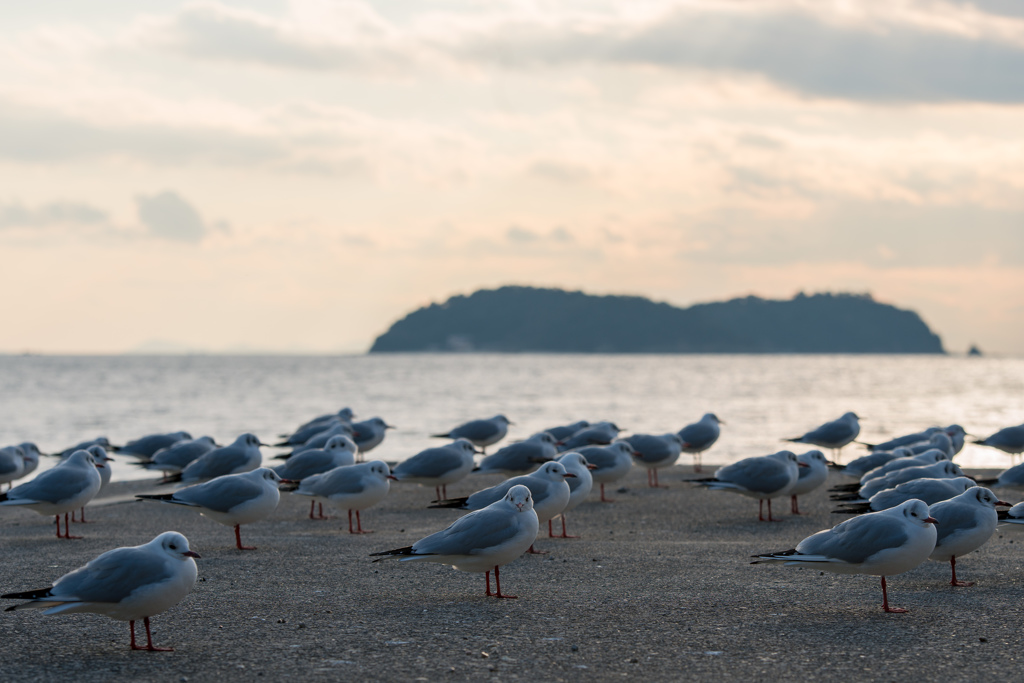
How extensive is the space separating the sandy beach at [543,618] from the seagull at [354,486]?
0.50 metres

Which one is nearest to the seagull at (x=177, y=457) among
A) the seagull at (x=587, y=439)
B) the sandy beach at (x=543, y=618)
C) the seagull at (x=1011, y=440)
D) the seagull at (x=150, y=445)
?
the seagull at (x=150, y=445)

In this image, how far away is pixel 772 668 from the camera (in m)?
7.12

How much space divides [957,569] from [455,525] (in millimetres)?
5619

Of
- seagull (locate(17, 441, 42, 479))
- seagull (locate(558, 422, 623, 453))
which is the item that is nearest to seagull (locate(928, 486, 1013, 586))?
seagull (locate(558, 422, 623, 453))

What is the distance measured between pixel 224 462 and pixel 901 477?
9.70m

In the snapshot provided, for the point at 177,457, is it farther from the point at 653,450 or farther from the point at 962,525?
the point at 962,525

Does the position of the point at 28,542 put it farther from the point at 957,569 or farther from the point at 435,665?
the point at 957,569

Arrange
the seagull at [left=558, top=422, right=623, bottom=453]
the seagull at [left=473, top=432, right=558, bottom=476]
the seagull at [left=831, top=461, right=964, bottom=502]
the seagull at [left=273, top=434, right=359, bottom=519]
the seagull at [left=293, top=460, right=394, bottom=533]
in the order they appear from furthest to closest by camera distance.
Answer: the seagull at [left=558, top=422, right=623, bottom=453]
the seagull at [left=473, top=432, right=558, bottom=476]
the seagull at [left=273, top=434, right=359, bottom=519]
the seagull at [left=293, top=460, right=394, bottom=533]
the seagull at [left=831, top=461, right=964, bottom=502]

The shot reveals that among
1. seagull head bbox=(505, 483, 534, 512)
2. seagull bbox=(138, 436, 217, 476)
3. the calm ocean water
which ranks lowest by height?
the calm ocean water

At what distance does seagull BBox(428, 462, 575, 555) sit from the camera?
447 inches

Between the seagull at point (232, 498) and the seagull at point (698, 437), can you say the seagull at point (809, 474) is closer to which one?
the seagull at point (698, 437)

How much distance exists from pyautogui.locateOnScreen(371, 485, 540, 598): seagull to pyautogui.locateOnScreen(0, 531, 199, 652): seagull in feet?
6.49

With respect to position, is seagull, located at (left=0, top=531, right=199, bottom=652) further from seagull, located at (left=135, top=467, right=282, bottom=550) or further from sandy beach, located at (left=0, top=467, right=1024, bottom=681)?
seagull, located at (left=135, top=467, right=282, bottom=550)

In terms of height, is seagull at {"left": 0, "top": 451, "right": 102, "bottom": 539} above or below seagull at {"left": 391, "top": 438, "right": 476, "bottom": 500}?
above
